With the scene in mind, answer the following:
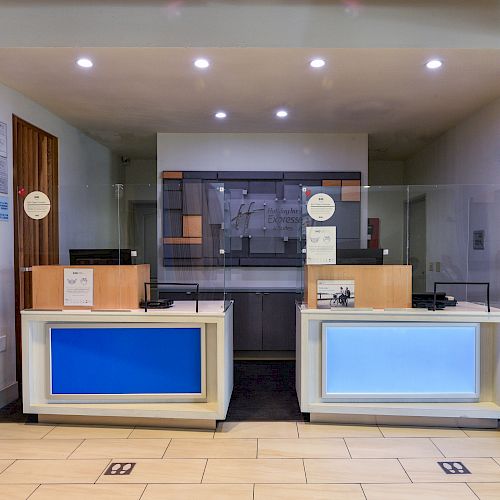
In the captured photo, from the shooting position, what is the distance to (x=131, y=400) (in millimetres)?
3537

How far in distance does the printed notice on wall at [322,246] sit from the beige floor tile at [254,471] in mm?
1461

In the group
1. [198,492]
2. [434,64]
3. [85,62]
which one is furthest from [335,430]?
[85,62]

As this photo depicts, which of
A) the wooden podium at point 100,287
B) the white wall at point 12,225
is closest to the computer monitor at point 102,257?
the wooden podium at point 100,287

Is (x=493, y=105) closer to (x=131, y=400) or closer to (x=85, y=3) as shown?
(x=85, y=3)

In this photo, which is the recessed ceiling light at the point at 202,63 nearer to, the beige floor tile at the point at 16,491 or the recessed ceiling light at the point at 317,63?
the recessed ceiling light at the point at 317,63

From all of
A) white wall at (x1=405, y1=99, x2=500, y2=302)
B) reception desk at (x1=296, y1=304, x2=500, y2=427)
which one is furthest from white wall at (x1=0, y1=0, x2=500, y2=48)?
reception desk at (x1=296, y1=304, x2=500, y2=427)

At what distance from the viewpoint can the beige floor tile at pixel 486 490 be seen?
2.56m

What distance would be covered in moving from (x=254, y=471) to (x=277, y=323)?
2.82 metres

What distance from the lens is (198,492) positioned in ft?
8.59

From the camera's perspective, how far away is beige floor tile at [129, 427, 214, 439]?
3.37 m

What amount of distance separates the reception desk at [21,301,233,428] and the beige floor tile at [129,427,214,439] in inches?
2.3

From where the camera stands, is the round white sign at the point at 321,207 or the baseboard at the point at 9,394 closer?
the round white sign at the point at 321,207

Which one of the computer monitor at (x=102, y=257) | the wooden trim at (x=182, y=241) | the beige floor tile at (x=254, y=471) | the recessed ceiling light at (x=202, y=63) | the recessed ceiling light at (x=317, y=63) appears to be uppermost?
the recessed ceiling light at (x=202, y=63)

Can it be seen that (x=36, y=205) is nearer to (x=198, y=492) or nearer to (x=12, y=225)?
(x=12, y=225)
